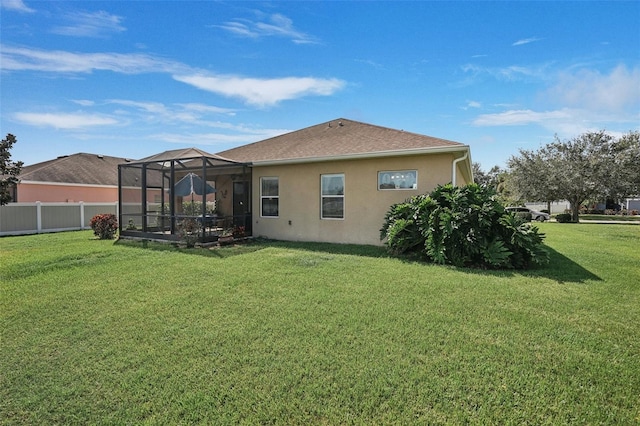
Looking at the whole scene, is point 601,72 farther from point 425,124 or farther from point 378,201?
point 378,201

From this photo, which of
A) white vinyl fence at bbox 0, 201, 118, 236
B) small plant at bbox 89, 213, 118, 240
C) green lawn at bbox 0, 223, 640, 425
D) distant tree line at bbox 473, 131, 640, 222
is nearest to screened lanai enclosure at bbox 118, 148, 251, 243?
small plant at bbox 89, 213, 118, 240

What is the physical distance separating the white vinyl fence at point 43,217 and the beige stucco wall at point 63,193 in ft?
11.0

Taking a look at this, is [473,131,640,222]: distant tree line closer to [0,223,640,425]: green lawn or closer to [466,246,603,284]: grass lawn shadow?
[466,246,603,284]: grass lawn shadow

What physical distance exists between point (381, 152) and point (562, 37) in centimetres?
738

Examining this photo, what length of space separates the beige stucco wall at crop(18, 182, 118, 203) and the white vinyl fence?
3.34 meters

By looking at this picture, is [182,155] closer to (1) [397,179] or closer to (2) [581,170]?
(1) [397,179]

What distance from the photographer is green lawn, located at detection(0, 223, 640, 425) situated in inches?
99.6

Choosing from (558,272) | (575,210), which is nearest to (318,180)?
(558,272)

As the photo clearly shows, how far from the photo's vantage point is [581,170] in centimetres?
2666

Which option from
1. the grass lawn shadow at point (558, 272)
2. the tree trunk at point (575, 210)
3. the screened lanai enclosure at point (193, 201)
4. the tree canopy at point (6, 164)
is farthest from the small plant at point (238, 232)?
the tree trunk at point (575, 210)

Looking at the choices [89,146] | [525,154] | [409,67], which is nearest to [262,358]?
[409,67]

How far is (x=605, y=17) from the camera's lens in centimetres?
935

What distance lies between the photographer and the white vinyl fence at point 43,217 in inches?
548

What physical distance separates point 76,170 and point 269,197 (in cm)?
1571
